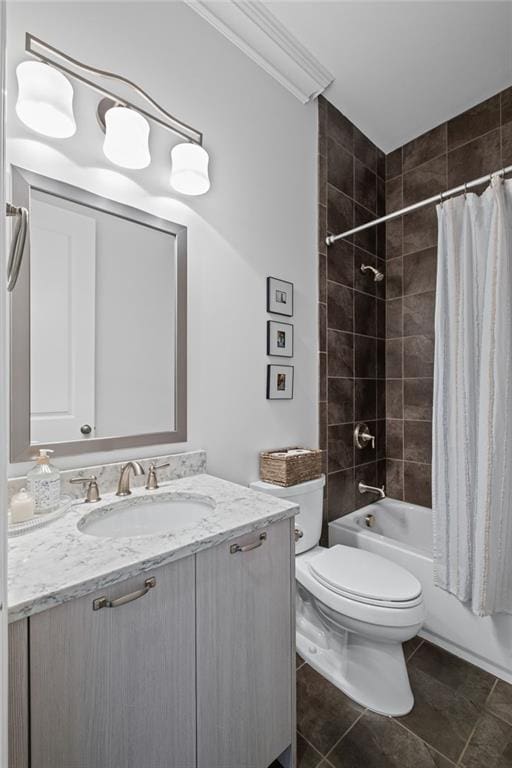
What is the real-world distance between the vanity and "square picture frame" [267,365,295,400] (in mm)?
692

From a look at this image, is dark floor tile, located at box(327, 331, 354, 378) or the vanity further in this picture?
dark floor tile, located at box(327, 331, 354, 378)

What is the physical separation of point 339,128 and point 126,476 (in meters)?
2.31

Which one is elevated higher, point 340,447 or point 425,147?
point 425,147

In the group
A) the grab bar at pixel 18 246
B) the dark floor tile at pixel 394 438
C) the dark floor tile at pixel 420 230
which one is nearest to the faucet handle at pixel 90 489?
the grab bar at pixel 18 246

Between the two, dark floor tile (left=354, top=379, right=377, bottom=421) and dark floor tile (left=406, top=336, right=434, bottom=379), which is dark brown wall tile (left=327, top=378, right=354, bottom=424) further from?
dark floor tile (left=406, top=336, right=434, bottom=379)

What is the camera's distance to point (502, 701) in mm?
1362

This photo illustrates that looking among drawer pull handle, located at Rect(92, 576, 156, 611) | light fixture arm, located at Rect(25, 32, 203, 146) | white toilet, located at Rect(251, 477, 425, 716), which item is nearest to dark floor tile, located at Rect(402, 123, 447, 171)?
light fixture arm, located at Rect(25, 32, 203, 146)

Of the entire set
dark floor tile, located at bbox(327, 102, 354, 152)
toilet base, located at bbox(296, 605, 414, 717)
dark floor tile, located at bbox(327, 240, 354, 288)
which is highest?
dark floor tile, located at bbox(327, 102, 354, 152)

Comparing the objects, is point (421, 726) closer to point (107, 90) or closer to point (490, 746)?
point (490, 746)

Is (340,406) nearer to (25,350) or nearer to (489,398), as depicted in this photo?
(489,398)

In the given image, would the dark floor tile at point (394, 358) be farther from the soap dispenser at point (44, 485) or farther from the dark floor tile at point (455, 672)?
the soap dispenser at point (44, 485)

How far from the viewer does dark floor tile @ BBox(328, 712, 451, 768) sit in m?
1.13

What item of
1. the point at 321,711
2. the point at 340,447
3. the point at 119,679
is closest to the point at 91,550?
the point at 119,679

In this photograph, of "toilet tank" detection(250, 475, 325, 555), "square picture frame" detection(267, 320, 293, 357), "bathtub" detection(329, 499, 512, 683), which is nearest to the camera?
"bathtub" detection(329, 499, 512, 683)
